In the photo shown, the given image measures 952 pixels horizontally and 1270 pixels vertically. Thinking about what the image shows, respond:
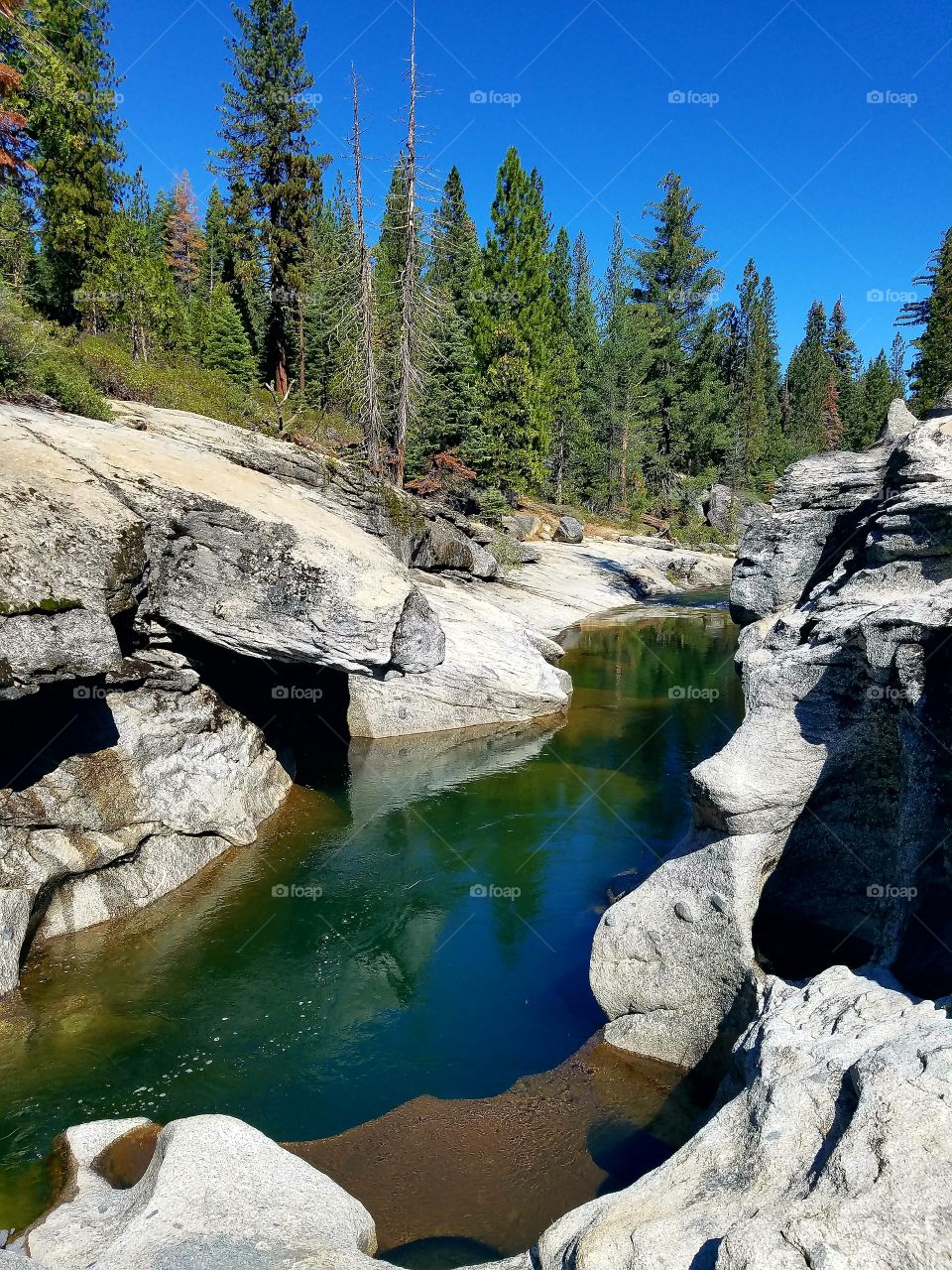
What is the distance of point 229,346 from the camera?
44.1 meters

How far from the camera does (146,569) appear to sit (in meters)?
13.4

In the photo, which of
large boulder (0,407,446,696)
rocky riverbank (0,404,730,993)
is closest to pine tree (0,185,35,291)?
rocky riverbank (0,404,730,993)

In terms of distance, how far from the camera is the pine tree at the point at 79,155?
2997 centimetres

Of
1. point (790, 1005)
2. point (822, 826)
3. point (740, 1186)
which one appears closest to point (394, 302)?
point (822, 826)

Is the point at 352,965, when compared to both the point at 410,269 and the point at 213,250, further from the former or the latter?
the point at 213,250

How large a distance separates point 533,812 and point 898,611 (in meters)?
9.95

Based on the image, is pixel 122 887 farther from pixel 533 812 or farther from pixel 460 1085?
pixel 533 812

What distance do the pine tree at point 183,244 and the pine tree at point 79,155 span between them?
43.8 meters

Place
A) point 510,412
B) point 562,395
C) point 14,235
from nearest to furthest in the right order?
point 14,235, point 510,412, point 562,395

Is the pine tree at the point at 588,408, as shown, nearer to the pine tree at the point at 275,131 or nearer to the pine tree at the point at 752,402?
the pine tree at the point at 752,402

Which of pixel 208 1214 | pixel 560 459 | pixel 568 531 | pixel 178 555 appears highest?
pixel 560 459

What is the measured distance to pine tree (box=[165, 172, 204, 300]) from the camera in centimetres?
7525

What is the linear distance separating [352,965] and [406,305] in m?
24.3

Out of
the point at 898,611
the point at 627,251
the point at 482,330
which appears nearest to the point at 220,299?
the point at 482,330
